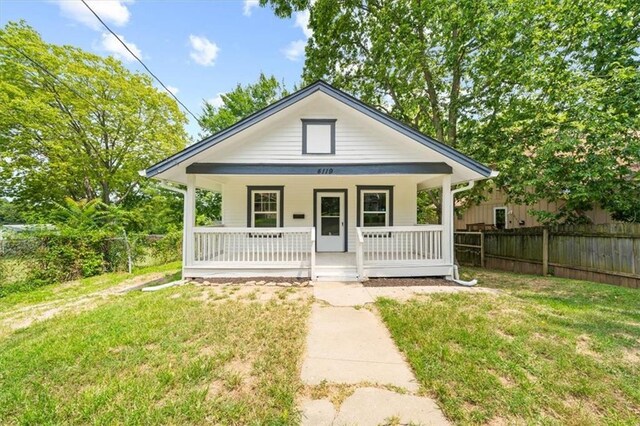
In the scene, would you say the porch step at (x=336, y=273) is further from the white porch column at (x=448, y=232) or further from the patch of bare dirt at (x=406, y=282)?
the white porch column at (x=448, y=232)

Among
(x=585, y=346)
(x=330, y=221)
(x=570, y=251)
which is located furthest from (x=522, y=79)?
(x=585, y=346)

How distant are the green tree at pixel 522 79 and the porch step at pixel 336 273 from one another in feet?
19.5

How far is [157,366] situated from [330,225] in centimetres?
A: 707

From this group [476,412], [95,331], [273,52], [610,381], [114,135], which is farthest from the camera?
[114,135]

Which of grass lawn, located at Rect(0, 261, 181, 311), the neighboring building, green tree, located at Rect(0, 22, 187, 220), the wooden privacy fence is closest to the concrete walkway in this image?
grass lawn, located at Rect(0, 261, 181, 311)

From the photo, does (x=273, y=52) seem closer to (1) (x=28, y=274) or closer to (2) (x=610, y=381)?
(1) (x=28, y=274)

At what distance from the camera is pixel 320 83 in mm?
7391

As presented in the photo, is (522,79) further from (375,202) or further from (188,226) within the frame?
(188,226)

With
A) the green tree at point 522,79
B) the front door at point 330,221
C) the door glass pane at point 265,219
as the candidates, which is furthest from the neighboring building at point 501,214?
the door glass pane at point 265,219

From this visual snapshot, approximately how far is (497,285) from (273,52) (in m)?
13.3

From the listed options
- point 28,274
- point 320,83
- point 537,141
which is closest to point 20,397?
point 28,274

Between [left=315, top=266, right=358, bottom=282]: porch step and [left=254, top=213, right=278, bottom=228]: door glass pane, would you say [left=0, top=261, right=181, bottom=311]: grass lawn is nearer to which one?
[left=254, top=213, right=278, bottom=228]: door glass pane

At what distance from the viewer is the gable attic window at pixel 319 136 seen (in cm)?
780

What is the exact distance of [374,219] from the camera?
962 centimetres
